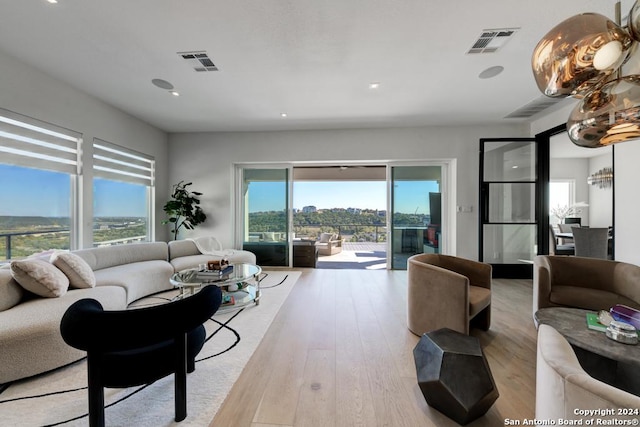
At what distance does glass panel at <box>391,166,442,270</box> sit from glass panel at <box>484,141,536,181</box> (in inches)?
34.6

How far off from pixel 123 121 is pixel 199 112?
1328 millimetres

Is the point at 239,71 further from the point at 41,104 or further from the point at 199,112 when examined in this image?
the point at 41,104

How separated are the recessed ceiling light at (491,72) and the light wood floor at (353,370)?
2.96 metres

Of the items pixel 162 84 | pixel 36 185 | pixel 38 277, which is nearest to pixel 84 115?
pixel 36 185

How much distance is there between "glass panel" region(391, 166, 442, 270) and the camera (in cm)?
518

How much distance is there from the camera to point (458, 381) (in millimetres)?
1467

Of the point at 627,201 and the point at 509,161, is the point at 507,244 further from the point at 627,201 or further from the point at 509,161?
the point at 627,201

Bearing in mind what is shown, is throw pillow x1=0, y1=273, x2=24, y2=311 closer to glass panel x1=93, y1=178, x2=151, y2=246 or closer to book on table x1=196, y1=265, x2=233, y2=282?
book on table x1=196, y1=265, x2=233, y2=282

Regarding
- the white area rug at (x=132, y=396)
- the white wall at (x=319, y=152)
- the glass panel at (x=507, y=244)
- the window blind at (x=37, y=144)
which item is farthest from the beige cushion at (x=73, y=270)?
the glass panel at (x=507, y=244)

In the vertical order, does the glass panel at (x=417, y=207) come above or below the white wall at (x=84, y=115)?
below

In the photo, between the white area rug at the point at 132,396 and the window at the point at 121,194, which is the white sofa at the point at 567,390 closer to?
the white area rug at the point at 132,396

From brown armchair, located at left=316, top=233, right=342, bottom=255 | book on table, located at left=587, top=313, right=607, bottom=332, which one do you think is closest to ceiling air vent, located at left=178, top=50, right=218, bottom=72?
book on table, located at left=587, top=313, right=607, bottom=332

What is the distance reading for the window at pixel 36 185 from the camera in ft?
9.39

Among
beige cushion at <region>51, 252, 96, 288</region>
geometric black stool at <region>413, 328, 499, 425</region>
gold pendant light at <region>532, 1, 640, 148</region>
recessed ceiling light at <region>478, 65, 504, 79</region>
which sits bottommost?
geometric black stool at <region>413, 328, 499, 425</region>
